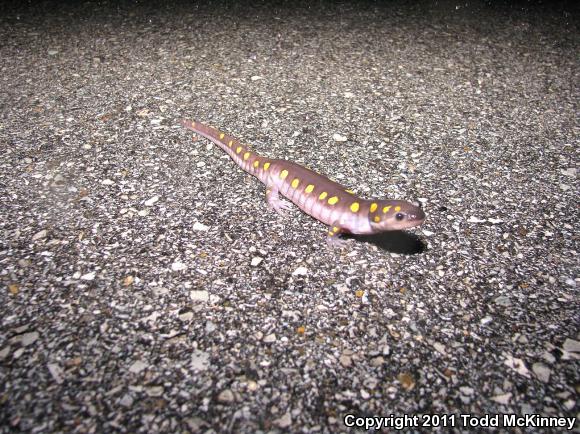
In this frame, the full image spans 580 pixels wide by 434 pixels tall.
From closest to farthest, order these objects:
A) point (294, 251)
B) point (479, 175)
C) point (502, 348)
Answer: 1. point (502, 348)
2. point (294, 251)
3. point (479, 175)

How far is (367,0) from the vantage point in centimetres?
790

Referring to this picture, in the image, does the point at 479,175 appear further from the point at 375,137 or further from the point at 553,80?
the point at 553,80

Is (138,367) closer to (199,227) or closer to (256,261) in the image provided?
(256,261)

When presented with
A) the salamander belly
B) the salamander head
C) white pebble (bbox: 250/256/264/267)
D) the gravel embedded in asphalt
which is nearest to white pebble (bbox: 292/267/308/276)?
the gravel embedded in asphalt

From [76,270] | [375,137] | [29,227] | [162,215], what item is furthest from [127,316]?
[375,137]

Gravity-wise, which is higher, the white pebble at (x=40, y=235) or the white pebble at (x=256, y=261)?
the white pebble at (x=256, y=261)

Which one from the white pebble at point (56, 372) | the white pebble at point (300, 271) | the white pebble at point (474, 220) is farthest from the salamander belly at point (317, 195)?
the white pebble at point (56, 372)

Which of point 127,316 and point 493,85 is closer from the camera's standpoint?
point 127,316

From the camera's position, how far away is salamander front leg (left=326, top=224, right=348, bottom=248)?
271 centimetres

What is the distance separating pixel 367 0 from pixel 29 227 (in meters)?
7.46

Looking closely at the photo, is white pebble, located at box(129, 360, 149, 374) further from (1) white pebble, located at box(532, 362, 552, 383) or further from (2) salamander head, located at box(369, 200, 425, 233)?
(1) white pebble, located at box(532, 362, 552, 383)

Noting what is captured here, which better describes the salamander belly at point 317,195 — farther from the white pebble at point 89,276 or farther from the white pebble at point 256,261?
the white pebble at point 89,276

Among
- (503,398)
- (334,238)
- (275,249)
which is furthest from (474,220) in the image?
(275,249)

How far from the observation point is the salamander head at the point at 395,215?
2469 mm
